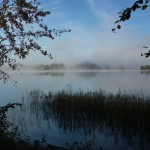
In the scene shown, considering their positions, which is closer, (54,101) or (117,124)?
(117,124)

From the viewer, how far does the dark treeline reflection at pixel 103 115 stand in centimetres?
1376

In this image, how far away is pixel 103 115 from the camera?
1655 cm

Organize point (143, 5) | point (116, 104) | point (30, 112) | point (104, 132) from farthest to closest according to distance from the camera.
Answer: point (30, 112)
point (116, 104)
point (104, 132)
point (143, 5)

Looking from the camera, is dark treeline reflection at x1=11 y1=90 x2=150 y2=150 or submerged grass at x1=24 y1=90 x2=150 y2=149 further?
submerged grass at x1=24 y1=90 x2=150 y2=149

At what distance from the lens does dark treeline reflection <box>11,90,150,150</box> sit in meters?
13.8

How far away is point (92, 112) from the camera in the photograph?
17.3m

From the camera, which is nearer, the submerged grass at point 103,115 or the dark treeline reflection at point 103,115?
the dark treeline reflection at point 103,115

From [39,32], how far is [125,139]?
21.6 feet

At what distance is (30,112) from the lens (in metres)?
18.9

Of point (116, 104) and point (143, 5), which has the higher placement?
point (143, 5)

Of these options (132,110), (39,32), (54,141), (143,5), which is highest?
(39,32)

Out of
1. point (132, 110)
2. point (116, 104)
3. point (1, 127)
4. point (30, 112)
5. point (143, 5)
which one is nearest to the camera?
point (143, 5)

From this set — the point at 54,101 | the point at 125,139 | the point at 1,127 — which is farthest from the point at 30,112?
the point at 1,127

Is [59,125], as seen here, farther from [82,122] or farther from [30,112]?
[30,112]
